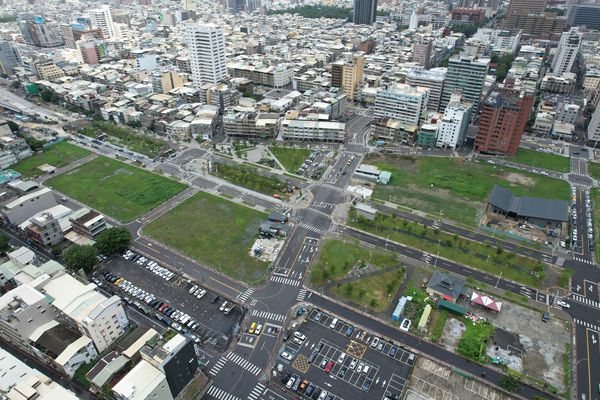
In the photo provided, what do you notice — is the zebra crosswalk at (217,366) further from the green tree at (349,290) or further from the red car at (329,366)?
the green tree at (349,290)

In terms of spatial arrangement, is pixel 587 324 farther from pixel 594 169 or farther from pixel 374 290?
pixel 594 169

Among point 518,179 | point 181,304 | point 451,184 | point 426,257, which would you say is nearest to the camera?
point 181,304

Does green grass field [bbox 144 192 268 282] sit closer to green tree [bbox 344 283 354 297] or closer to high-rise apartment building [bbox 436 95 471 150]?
green tree [bbox 344 283 354 297]

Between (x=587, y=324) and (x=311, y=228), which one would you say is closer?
(x=587, y=324)

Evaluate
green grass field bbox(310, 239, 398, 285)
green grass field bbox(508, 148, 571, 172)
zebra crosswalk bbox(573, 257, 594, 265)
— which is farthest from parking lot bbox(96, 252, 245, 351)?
green grass field bbox(508, 148, 571, 172)

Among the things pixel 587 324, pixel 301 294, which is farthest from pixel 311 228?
pixel 587 324

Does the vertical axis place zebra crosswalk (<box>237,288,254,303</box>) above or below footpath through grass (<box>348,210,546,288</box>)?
below

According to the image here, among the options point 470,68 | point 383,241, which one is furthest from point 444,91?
point 383,241
